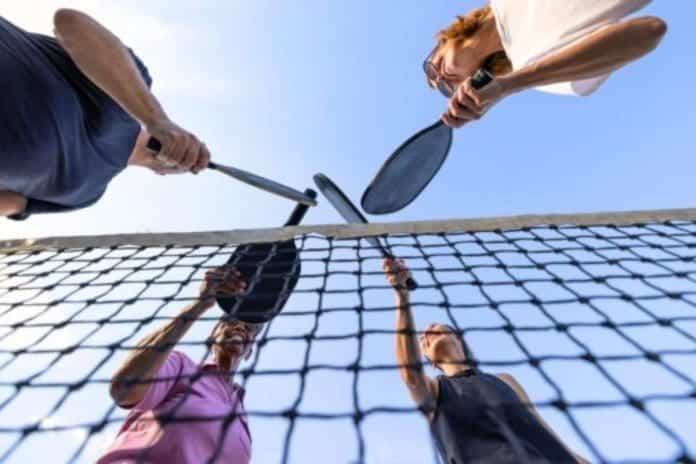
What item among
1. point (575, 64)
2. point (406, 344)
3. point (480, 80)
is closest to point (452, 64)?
point (480, 80)

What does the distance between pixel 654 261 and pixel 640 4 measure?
119cm

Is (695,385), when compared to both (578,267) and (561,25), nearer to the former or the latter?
(578,267)

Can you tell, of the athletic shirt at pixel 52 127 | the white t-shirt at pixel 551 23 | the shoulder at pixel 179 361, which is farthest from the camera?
the shoulder at pixel 179 361

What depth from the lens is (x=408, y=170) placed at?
2.88 m

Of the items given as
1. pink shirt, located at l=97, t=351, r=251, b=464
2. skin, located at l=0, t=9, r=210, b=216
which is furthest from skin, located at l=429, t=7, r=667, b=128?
pink shirt, located at l=97, t=351, r=251, b=464

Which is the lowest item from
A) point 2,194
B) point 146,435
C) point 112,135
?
point 146,435

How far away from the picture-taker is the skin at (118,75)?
1.60m

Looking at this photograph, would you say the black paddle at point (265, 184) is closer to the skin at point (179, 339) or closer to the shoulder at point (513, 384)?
the skin at point (179, 339)

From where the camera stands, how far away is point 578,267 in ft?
7.80

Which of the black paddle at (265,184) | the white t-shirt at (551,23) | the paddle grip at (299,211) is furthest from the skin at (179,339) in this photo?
the white t-shirt at (551,23)

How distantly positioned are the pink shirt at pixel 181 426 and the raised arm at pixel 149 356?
1.4 inches

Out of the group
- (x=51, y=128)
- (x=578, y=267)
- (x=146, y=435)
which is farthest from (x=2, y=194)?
(x=578, y=267)

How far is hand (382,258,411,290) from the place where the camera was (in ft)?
8.07

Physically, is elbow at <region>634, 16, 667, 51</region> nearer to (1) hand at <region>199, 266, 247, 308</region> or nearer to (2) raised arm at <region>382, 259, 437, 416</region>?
(2) raised arm at <region>382, 259, 437, 416</region>
